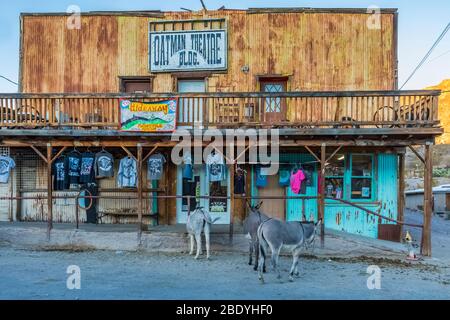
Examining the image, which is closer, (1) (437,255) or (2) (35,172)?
(1) (437,255)

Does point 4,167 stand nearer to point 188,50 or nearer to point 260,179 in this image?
point 188,50

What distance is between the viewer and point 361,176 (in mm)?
14992

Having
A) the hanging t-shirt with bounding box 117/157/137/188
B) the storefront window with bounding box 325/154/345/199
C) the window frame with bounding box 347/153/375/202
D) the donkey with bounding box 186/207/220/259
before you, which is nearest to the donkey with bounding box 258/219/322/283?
the donkey with bounding box 186/207/220/259

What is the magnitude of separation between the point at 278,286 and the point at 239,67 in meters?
9.23

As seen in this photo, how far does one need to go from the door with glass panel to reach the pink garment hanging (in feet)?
11.7

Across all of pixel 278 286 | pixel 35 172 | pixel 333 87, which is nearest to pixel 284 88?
pixel 333 87

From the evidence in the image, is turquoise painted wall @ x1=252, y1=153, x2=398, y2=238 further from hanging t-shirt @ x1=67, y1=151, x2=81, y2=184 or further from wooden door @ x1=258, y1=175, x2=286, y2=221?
hanging t-shirt @ x1=67, y1=151, x2=81, y2=184

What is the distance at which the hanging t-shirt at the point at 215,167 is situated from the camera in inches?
519

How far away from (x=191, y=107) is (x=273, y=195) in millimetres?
4327

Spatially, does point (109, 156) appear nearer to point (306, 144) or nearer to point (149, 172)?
point (149, 172)

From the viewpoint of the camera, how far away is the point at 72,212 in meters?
15.5

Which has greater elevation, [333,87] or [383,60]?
[383,60]

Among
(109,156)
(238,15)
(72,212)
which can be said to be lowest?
(72,212)

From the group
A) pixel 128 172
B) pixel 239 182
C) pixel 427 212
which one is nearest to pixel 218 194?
pixel 239 182
